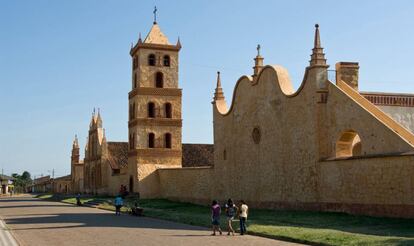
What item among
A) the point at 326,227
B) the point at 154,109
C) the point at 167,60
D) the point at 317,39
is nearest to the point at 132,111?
the point at 154,109

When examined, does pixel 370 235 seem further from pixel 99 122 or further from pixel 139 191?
pixel 99 122

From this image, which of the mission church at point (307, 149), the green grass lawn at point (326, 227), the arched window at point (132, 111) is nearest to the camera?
the green grass lawn at point (326, 227)

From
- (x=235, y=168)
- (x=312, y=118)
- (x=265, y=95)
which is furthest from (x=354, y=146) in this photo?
(x=235, y=168)

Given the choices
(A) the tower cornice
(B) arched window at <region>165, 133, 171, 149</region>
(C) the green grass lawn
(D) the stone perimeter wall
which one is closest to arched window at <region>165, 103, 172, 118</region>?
(B) arched window at <region>165, 133, 171, 149</region>

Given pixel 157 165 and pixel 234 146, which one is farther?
pixel 157 165

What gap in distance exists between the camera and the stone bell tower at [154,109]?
1844 inches

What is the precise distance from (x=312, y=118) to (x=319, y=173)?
2421 mm

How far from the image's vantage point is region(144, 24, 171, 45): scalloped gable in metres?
48.5

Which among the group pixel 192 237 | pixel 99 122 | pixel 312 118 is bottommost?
pixel 192 237

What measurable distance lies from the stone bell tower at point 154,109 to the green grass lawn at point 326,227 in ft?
69.4

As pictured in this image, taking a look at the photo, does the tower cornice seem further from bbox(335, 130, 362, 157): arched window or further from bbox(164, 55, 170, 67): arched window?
bbox(335, 130, 362, 157): arched window

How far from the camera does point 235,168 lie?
3262 centimetres

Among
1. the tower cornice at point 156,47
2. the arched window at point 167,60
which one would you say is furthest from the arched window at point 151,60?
the arched window at point 167,60

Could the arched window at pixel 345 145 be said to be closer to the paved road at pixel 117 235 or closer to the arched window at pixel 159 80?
the paved road at pixel 117 235
